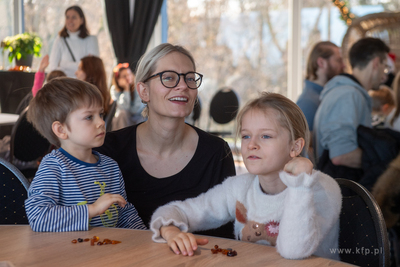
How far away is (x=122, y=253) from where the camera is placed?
1.07 metres

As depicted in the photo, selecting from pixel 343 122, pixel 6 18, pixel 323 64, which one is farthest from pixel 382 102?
pixel 6 18

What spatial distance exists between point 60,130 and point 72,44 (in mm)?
4316

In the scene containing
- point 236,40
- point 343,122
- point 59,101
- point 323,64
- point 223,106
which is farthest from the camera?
point 236,40

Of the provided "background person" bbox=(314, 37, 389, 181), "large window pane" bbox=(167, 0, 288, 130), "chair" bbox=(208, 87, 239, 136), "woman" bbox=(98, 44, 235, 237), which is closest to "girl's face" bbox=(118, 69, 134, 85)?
"chair" bbox=(208, 87, 239, 136)

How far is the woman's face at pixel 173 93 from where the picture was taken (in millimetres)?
1846

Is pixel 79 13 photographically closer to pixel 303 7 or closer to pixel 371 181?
pixel 303 7

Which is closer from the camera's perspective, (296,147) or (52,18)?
(296,147)

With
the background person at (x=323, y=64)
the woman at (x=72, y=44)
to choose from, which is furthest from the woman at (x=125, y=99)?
the background person at (x=323, y=64)

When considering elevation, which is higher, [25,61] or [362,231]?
[25,61]

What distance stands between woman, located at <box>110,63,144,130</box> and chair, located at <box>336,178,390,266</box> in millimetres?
4462

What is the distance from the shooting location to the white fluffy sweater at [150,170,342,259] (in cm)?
113

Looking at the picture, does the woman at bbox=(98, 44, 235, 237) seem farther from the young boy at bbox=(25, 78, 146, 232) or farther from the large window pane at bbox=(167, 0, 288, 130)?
the large window pane at bbox=(167, 0, 288, 130)

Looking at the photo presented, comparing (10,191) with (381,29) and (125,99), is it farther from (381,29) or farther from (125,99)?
(381,29)

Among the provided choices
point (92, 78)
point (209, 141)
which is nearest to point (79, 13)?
point (92, 78)
